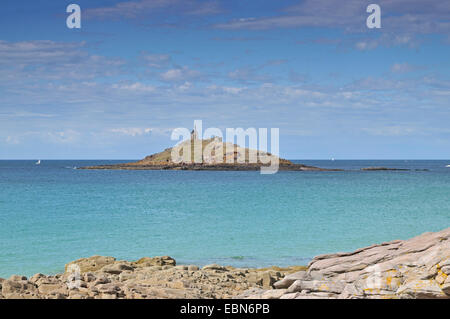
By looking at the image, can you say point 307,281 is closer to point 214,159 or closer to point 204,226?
point 204,226

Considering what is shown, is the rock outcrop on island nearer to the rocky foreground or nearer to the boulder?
the boulder

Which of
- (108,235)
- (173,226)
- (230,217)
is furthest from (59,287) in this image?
(230,217)

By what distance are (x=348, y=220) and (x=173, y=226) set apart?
13.3m

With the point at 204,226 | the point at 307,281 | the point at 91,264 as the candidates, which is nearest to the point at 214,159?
the point at 204,226

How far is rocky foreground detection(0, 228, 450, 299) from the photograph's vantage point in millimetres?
9812

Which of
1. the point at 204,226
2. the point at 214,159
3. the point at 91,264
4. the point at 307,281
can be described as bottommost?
the point at 204,226

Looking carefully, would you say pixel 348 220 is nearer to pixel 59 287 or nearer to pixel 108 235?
pixel 108 235

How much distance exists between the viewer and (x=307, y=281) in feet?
34.3

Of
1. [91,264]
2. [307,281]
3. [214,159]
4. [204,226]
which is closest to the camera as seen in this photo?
[307,281]

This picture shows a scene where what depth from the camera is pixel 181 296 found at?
11.7m

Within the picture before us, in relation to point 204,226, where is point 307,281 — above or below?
above

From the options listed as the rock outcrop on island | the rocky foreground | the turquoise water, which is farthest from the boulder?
the rock outcrop on island

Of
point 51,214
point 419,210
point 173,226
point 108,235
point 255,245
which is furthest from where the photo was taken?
point 419,210

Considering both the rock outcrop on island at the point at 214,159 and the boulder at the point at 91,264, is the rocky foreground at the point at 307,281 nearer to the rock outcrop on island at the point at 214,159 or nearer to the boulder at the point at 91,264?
the boulder at the point at 91,264
